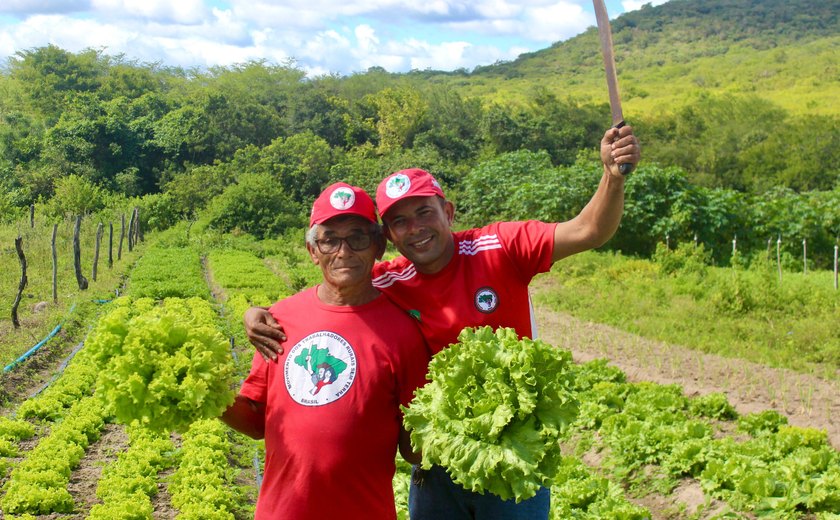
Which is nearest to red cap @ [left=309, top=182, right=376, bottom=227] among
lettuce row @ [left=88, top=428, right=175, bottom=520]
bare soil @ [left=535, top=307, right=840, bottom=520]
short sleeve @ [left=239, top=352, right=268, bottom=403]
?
short sleeve @ [left=239, top=352, right=268, bottom=403]

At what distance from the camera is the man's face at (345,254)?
333cm

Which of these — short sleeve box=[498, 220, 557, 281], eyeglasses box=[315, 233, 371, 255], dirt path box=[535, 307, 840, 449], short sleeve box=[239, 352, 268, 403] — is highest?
→ eyeglasses box=[315, 233, 371, 255]

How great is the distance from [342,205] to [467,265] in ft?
1.98

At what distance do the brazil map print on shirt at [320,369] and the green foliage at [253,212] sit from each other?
106 feet

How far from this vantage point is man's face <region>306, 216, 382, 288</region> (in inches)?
131

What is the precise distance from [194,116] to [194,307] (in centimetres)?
3252

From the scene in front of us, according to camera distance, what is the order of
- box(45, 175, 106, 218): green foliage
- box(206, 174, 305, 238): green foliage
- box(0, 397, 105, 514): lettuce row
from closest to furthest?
1. box(0, 397, 105, 514): lettuce row
2. box(206, 174, 305, 238): green foliage
3. box(45, 175, 106, 218): green foliage

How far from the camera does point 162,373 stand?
3.18 meters

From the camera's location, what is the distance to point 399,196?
3.39 meters

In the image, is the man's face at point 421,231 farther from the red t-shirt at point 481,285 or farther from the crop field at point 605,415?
the crop field at point 605,415

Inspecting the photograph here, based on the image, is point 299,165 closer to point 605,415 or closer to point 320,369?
point 605,415

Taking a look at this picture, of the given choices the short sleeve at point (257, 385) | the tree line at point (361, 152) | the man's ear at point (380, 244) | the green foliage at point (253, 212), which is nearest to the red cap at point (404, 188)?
the man's ear at point (380, 244)

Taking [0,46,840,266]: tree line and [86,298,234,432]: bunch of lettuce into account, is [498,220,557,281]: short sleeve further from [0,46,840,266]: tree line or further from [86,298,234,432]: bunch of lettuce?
[0,46,840,266]: tree line

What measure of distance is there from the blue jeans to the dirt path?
609cm
